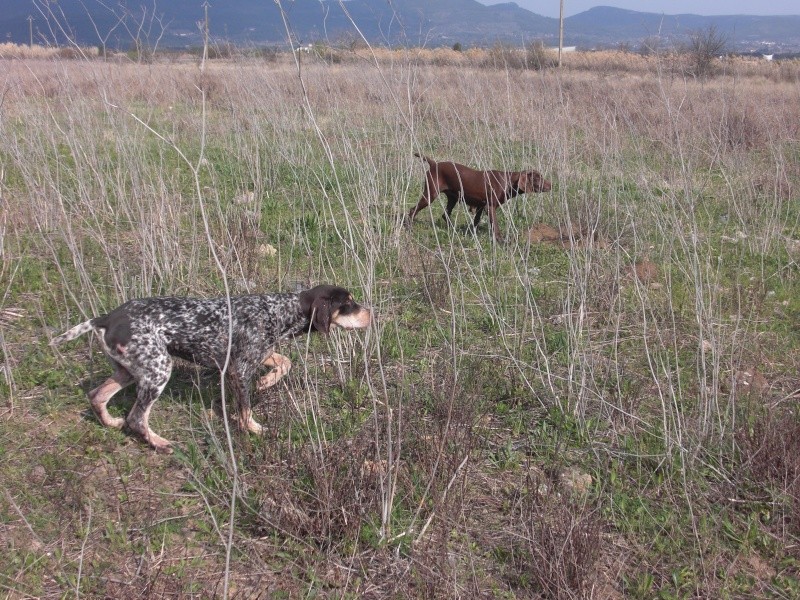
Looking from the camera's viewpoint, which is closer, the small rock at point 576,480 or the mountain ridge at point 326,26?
the small rock at point 576,480

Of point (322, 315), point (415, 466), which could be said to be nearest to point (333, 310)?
point (322, 315)

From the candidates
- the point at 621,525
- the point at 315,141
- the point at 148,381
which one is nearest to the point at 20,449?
the point at 148,381

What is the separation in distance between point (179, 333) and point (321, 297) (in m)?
0.70

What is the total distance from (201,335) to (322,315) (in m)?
0.58

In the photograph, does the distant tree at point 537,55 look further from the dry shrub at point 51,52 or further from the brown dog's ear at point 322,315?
the dry shrub at point 51,52

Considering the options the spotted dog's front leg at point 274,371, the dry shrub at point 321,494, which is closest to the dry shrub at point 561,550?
the dry shrub at point 321,494

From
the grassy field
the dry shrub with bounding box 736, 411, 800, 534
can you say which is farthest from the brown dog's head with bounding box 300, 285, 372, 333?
the dry shrub with bounding box 736, 411, 800, 534

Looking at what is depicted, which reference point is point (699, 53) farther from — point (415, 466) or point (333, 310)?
point (415, 466)

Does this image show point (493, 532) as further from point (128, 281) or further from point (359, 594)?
point (128, 281)

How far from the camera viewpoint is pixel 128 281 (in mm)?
4336

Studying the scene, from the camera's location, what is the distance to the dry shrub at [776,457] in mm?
2840

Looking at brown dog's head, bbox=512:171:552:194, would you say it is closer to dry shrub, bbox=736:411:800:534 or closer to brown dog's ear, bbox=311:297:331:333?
brown dog's ear, bbox=311:297:331:333

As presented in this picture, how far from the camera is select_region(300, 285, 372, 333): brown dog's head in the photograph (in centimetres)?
359

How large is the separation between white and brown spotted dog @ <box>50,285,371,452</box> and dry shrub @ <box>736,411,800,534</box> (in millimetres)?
1692
